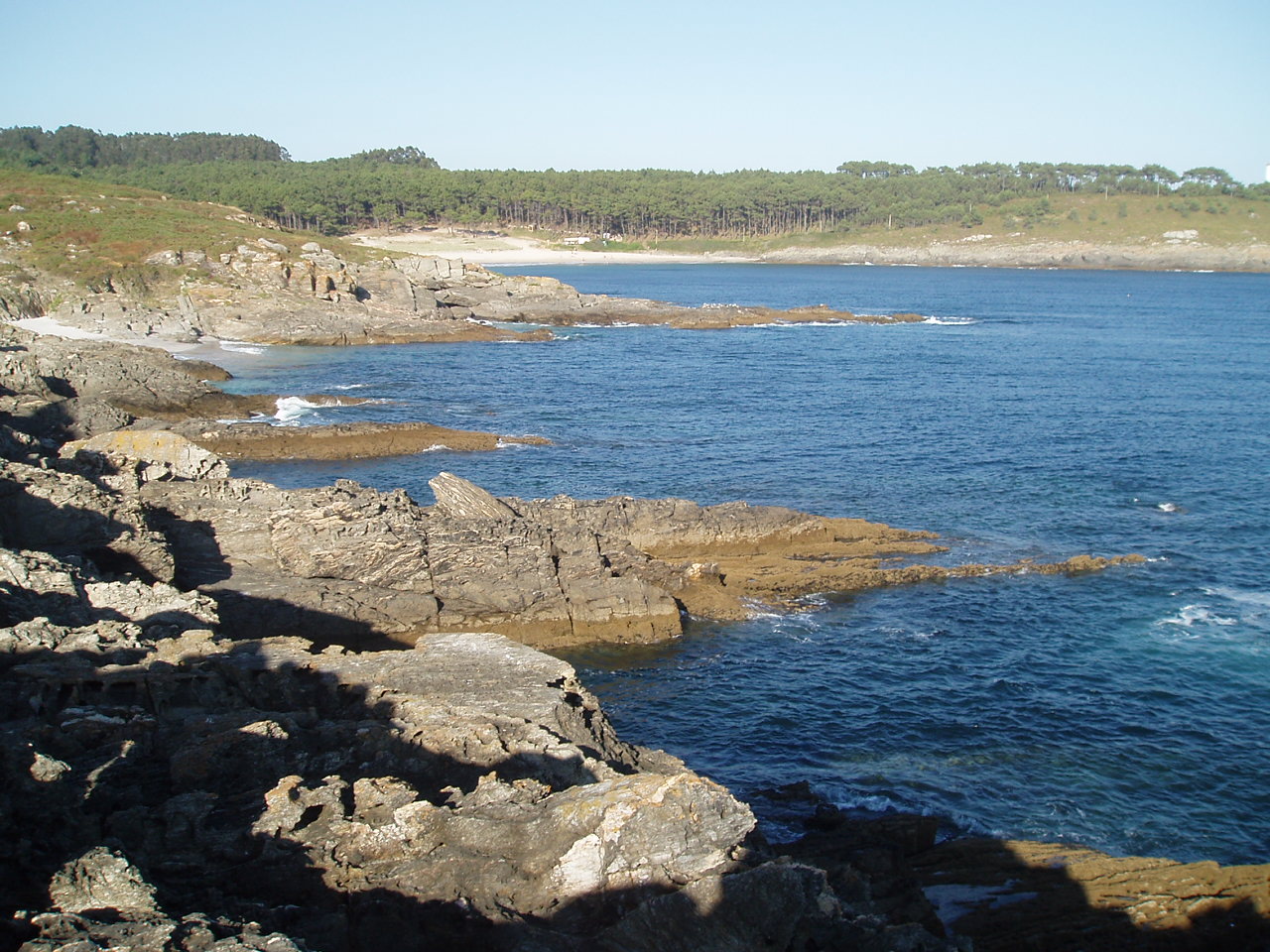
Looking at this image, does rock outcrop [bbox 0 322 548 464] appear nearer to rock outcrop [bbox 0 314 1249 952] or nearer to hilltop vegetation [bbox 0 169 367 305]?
rock outcrop [bbox 0 314 1249 952]

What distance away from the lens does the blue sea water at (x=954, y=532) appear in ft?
67.5

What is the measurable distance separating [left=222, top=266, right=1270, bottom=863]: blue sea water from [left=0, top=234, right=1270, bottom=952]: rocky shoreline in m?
2.83

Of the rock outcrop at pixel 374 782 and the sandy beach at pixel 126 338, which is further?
the sandy beach at pixel 126 338

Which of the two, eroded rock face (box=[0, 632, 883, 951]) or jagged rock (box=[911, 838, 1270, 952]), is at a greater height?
eroded rock face (box=[0, 632, 883, 951])

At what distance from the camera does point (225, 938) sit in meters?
7.96

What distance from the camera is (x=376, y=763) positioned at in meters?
13.0

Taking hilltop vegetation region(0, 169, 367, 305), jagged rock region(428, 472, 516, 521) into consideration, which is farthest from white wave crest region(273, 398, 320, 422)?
hilltop vegetation region(0, 169, 367, 305)

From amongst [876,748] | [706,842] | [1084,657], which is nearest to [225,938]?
[706,842]

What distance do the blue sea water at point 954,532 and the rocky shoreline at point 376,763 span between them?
2.83 metres

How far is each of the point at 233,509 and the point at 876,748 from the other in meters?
17.1

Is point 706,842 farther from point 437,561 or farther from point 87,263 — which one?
point 87,263

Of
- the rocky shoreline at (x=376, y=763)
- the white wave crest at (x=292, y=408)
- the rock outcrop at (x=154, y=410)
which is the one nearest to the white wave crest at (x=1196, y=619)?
the rocky shoreline at (x=376, y=763)

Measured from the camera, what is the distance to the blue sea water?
20562 millimetres

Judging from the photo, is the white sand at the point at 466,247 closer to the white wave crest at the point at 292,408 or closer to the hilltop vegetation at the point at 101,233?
the hilltop vegetation at the point at 101,233
